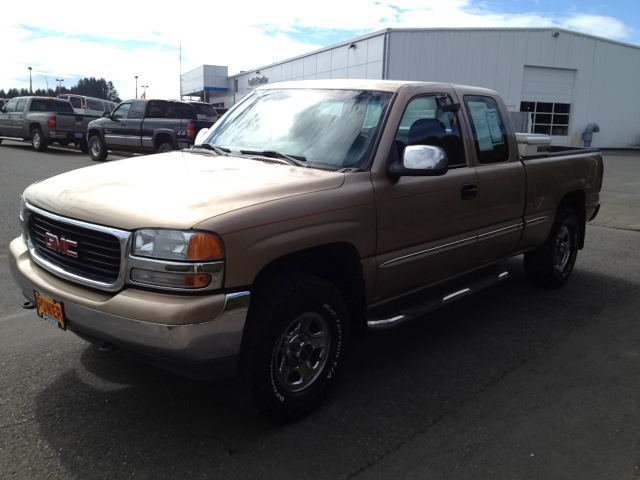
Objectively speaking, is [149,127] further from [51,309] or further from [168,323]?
[168,323]

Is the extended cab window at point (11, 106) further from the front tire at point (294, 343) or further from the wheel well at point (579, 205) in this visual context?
the front tire at point (294, 343)

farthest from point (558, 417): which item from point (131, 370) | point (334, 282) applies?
point (131, 370)

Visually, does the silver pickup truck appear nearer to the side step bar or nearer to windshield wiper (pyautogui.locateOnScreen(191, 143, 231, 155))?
windshield wiper (pyautogui.locateOnScreen(191, 143, 231, 155))

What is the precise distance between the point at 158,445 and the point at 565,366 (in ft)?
9.16

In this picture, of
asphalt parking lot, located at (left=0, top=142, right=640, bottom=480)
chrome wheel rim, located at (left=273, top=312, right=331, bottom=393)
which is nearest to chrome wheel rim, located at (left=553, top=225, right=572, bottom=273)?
asphalt parking lot, located at (left=0, top=142, right=640, bottom=480)

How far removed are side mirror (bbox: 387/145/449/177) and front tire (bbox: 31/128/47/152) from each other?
66.4 ft

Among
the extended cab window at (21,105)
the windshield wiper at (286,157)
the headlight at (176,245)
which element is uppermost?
the extended cab window at (21,105)

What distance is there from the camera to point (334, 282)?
353cm

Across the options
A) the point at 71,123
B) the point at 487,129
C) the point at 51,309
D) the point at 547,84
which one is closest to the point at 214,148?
the point at 51,309

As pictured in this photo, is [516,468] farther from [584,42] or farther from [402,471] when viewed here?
[584,42]

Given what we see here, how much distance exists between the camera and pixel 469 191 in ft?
14.2

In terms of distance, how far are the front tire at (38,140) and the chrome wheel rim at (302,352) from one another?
20.4 m

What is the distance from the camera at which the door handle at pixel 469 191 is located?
14.0ft

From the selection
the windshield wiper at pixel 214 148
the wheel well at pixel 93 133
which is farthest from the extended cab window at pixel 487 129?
the wheel well at pixel 93 133
